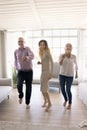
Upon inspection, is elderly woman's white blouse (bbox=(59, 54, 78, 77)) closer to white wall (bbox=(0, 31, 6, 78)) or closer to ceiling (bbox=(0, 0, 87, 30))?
ceiling (bbox=(0, 0, 87, 30))

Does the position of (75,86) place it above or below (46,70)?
below

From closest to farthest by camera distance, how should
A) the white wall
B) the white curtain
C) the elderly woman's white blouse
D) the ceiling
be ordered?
the ceiling, the elderly woman's white blouse, the white curtain, the white wall

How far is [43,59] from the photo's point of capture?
12.0ft

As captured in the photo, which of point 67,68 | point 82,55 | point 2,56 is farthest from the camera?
point 2,56

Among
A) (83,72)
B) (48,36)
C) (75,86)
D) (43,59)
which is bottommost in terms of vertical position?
(75,86)

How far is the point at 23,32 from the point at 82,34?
2.24 metres

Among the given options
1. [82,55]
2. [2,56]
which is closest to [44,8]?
[82,55]

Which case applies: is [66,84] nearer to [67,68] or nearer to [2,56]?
[67,68]

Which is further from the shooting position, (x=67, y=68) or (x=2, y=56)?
(x=2, y=56)

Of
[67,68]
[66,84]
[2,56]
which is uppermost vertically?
[2,56]

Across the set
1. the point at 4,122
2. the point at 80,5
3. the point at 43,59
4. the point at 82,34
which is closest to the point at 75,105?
the point at 43,59

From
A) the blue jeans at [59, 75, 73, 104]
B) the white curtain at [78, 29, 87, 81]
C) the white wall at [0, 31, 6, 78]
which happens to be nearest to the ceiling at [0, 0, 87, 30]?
the blue jeans at [59, 75, 73, 104]

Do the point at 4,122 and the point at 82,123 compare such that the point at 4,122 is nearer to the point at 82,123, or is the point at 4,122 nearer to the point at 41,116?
the point at 41,116

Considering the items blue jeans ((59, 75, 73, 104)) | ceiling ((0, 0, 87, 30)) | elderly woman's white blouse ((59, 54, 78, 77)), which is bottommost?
blue jeans ((59, 75, 73, 104))
